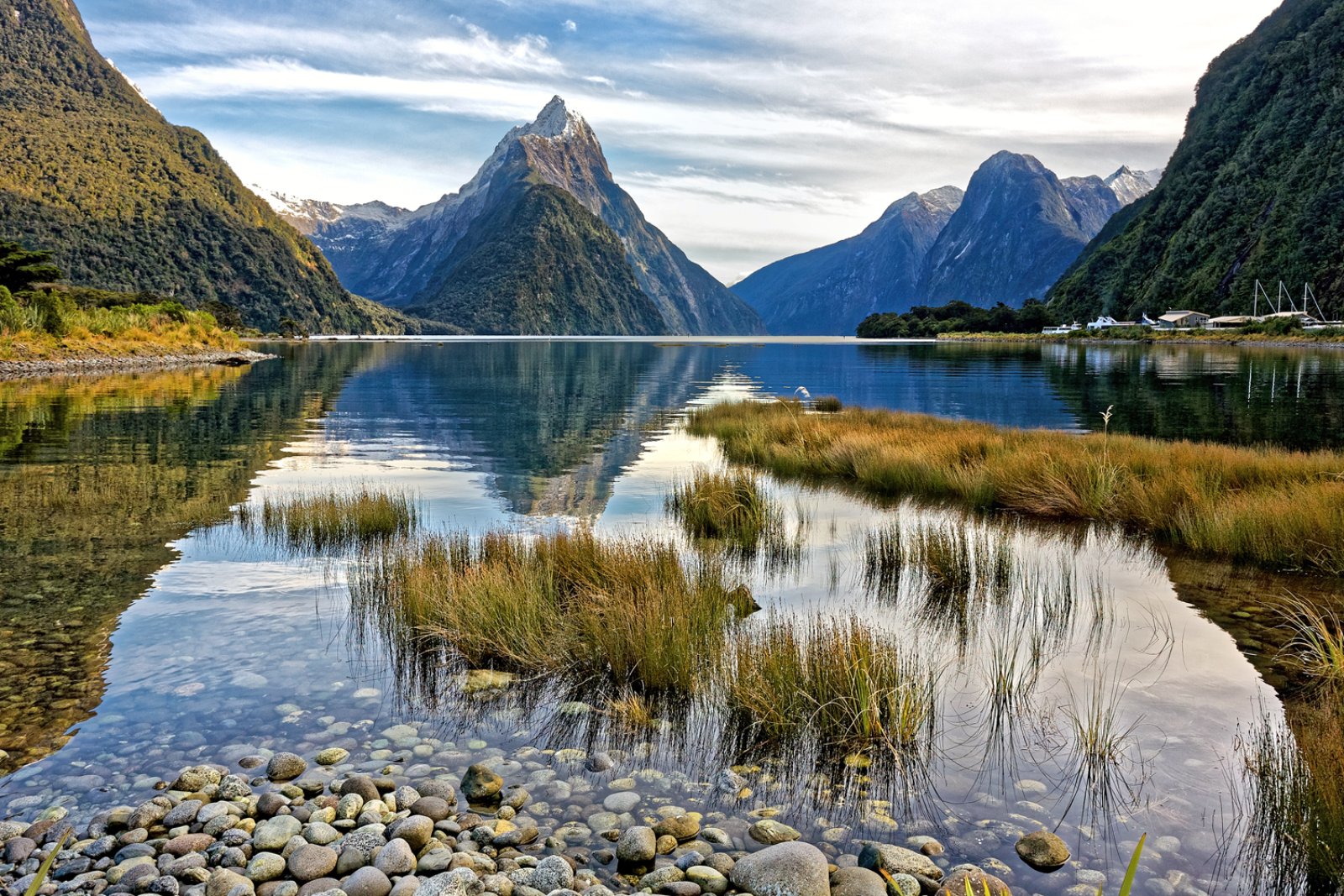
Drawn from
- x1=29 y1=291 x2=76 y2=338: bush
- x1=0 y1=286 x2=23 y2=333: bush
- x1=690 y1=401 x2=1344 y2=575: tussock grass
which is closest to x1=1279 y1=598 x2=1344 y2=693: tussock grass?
x1=690 y1=401 x2=1344 y2=575: tussock grass

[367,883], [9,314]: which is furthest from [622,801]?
[9,314]

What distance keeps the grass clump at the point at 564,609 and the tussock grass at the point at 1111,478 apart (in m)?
8.10

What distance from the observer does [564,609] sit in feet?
33.8

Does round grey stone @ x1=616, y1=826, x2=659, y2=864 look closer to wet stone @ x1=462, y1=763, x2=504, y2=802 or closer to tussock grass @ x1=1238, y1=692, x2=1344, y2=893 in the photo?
wet stone @ x1=462, y1=763, x2=504, y2=802

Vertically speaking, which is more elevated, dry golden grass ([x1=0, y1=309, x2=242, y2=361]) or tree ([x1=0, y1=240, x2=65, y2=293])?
tree ([x1=0, y1=240, x2=65, y2=293])

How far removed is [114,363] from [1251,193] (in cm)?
16816

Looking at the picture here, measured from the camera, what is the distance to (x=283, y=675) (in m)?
8.62

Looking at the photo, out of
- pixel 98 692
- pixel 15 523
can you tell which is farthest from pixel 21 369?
pixel 98 692

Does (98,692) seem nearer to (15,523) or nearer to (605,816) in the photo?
(605,816)

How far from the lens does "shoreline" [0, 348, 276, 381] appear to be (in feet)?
181

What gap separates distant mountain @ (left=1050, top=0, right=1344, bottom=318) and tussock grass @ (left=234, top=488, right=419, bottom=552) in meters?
139

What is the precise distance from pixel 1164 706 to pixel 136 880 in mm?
8260

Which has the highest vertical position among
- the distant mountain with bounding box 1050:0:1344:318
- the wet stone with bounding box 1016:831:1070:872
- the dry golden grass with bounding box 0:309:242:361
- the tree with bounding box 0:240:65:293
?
the distant mountain with bounding box 1050:0:1344:318

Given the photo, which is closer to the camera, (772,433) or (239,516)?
(239,516)
